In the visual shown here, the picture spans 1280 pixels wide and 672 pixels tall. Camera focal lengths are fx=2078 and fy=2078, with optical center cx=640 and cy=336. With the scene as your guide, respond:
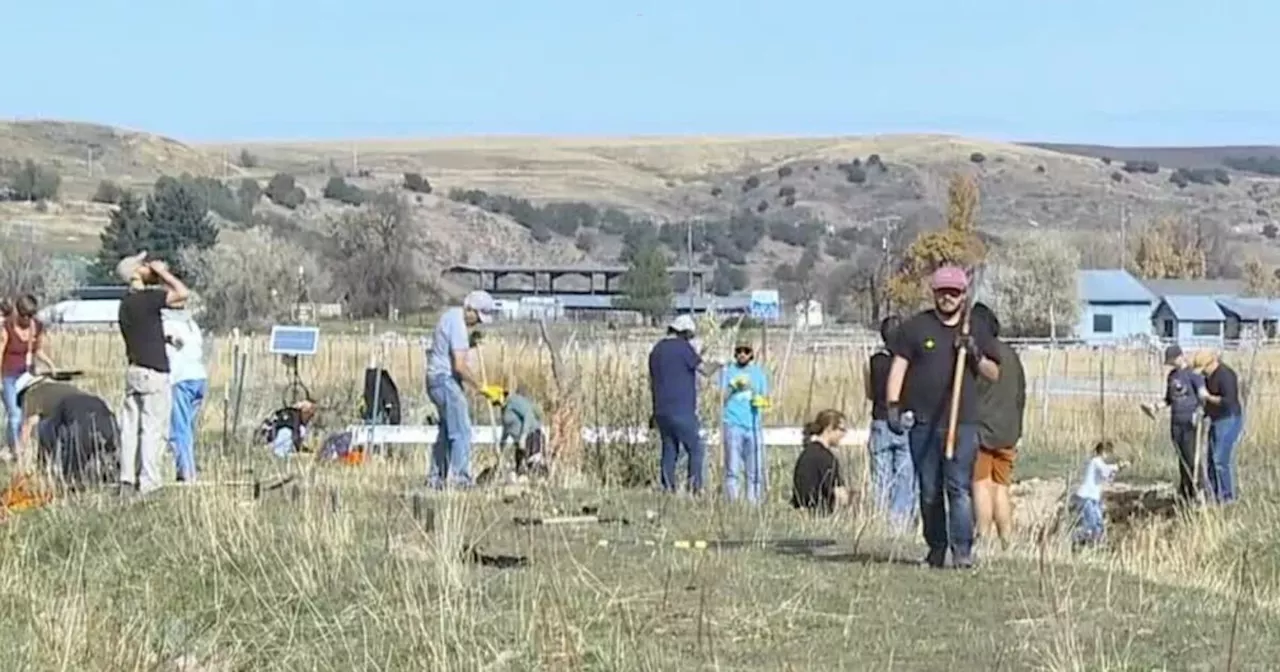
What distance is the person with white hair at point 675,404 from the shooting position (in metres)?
15.5

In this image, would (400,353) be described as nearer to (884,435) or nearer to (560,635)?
(884,435)

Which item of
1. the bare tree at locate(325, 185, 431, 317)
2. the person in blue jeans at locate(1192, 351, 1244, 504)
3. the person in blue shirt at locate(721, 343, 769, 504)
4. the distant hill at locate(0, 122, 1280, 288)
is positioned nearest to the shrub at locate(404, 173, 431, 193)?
the distant hill at locate(0, 122, 1280, 288)

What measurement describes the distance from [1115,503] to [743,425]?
4.11m

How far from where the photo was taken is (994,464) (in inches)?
457

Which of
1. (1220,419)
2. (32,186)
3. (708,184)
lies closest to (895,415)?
(1220,419)

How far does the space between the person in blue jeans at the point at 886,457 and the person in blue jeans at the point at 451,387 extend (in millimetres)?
2902

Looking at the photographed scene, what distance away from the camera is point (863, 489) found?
14594 millimetres

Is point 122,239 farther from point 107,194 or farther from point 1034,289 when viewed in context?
point 107,194

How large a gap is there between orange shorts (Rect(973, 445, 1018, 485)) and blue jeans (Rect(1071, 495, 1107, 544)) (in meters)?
2.84

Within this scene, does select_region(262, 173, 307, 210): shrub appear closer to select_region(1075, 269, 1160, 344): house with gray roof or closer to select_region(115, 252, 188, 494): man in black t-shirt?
select_region(1075, 269, 1160, 344): house with gray roof

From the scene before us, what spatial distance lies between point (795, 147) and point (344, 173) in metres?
53.9

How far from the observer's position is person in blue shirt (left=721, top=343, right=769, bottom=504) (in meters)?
15.7

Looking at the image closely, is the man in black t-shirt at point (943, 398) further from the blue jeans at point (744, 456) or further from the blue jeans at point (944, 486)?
the blue jeans at point (744, 456)

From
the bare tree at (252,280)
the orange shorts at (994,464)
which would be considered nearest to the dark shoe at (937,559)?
the orange shorts at (994,464)
